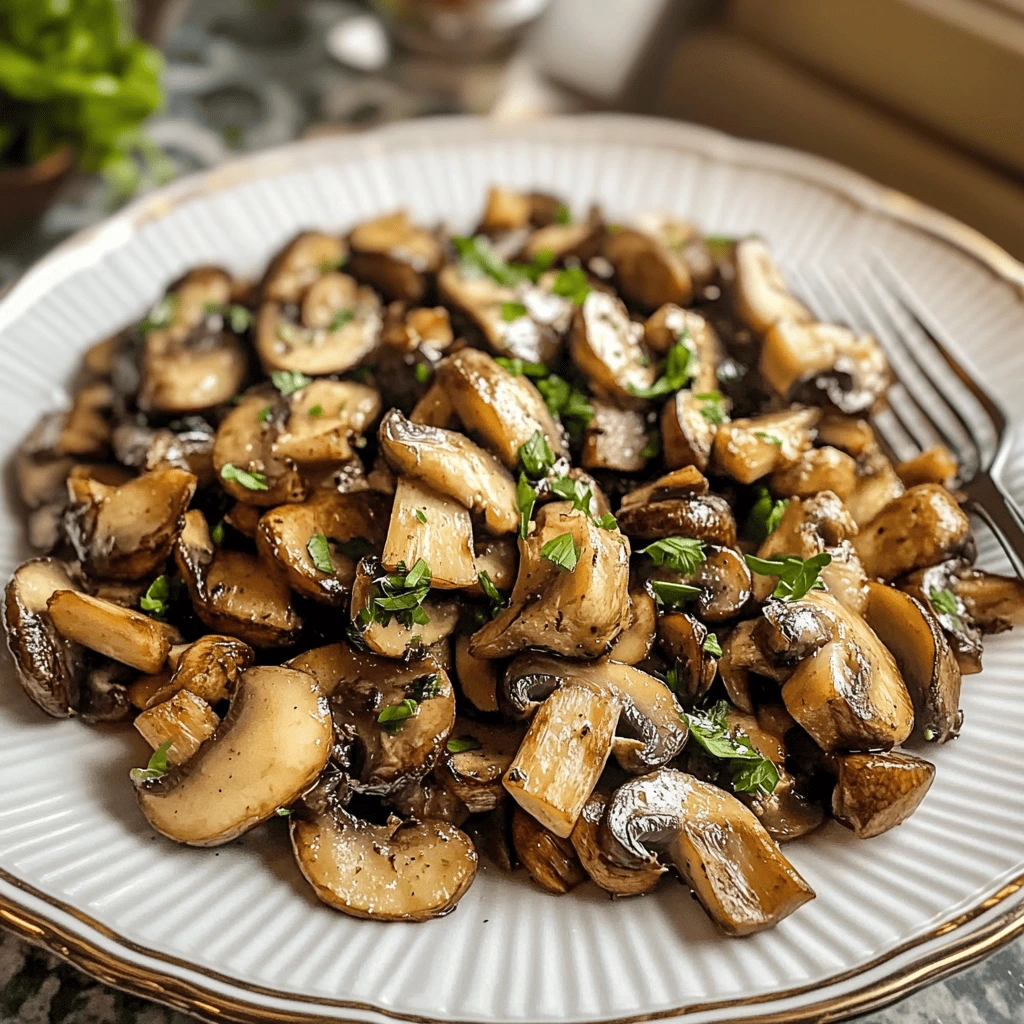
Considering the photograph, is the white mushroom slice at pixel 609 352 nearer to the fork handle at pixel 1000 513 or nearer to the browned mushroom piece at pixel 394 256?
the browned mushroom piece at pixel 394 256

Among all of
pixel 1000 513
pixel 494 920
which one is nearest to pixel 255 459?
pixel 494 920

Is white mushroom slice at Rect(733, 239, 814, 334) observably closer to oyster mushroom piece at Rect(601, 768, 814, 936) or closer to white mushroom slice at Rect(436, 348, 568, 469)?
white mushroom slice at Rect(436, 348, 568, 469)

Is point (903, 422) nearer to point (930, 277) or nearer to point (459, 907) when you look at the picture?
point (930, 277)

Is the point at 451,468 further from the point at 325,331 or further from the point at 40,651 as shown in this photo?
the point at 40,651

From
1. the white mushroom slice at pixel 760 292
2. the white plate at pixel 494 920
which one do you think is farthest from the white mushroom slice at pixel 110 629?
the white mushroom slice at pixel 760 292

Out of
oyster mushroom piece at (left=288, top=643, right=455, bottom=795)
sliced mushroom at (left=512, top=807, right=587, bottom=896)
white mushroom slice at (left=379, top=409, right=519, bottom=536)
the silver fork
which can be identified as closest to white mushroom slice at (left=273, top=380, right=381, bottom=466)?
white mushroom slice at (left=379, top=409, right=519, bottom=536)
